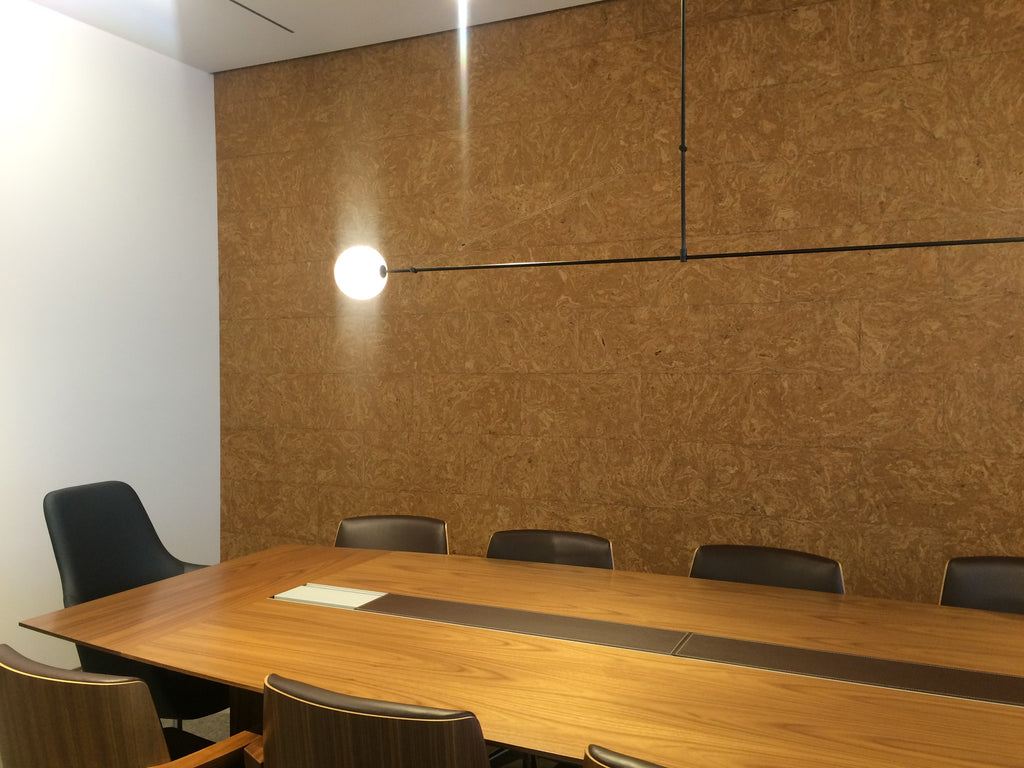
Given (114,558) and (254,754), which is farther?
(114,558)

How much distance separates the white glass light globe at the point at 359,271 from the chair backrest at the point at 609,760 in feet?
6.22

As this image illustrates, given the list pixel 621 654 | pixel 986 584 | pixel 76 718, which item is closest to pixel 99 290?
pixel 76 718

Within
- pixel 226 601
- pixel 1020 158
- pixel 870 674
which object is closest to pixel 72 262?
pixel 226 601

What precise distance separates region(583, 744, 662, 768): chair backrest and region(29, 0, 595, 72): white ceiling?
362 cm

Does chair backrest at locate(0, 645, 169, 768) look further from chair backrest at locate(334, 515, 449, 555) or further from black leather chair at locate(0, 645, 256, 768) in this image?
chair backrest at locate(334, 515, 449, 555)

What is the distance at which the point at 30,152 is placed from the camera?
13.0 ft

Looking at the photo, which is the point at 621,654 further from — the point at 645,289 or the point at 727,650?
the point at 645,289

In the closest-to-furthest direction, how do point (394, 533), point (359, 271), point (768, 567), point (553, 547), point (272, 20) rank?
point (768, 567)
point (359, 271)
point (553, 547)
point (394, 533)
point (272, 20)

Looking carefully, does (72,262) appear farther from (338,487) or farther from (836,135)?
(836,135)

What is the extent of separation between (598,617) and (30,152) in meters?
3.49

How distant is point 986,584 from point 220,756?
224 cm

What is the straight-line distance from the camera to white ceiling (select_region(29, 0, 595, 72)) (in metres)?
4.04

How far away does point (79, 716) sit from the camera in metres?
1.72

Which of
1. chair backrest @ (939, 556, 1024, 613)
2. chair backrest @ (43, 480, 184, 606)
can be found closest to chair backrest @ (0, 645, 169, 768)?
chair backrest @ (43, 480, 184, 606)
